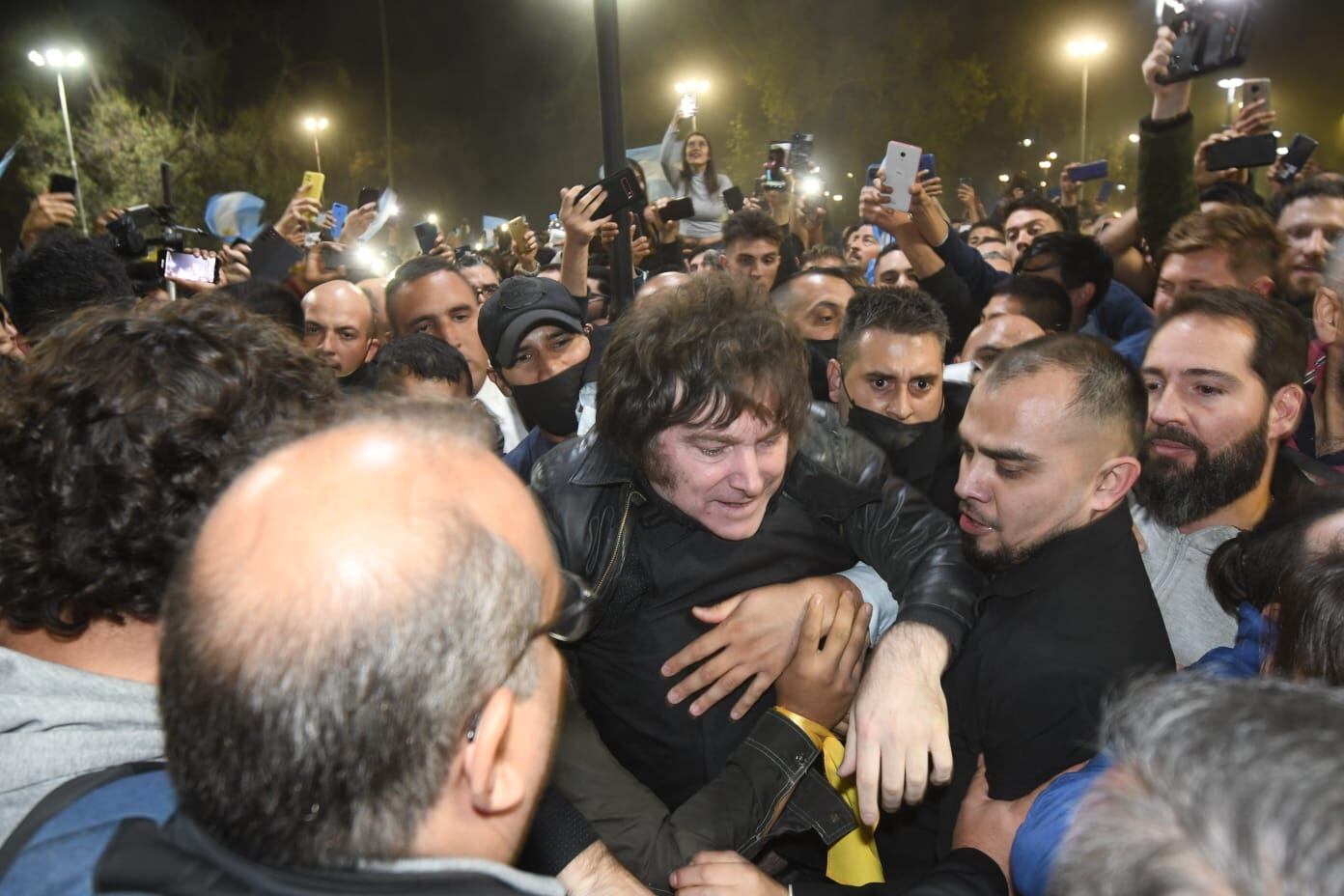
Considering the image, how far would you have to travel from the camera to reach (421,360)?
3791mm

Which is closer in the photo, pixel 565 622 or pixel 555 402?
pixel 565 622

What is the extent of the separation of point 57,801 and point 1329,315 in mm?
3772

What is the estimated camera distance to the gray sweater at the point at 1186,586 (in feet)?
8.34

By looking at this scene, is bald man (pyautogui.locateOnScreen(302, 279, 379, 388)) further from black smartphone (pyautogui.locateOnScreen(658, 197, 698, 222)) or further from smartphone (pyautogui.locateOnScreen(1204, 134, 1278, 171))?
smartphone (pyautogui.locateOnScreen(1204, 134, 1278, 171))

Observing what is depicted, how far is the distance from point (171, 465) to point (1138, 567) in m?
2.05

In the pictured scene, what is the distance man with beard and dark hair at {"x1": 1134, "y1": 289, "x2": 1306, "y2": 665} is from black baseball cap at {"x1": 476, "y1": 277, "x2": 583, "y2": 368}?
2209 mm

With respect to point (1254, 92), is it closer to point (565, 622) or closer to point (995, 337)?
point (995, 337)

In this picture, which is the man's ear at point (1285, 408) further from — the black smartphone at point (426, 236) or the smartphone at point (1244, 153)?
the black smartphone at point (426, 236)

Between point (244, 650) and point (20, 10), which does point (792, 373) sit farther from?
point (20, 10)

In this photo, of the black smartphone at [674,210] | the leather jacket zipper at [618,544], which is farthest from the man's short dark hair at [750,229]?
the leather jacket zipper at [618,544]

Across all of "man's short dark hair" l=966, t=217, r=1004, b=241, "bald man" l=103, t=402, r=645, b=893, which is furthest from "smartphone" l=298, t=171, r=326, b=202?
"bald man" l=103, t=402, r=645, b=893

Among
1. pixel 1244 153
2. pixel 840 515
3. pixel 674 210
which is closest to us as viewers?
pixel 840 515

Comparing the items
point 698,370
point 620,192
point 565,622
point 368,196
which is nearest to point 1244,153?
point 620,192

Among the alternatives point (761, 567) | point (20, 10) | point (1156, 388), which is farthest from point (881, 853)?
point (20, 10)
